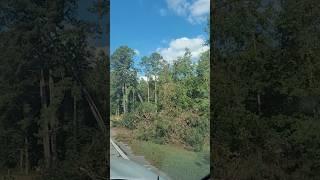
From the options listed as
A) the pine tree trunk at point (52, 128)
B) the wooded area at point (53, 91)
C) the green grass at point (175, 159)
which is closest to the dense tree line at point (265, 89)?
the green grass at point (175, 159)

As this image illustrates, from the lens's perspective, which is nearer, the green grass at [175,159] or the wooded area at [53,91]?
the wooded area at [53,91]

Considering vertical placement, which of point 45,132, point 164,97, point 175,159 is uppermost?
point 164,97

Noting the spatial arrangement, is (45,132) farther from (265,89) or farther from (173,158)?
(265,89)

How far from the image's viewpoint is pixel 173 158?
403 centimetres

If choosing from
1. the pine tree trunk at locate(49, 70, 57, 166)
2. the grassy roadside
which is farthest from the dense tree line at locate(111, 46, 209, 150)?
the pine tree trunk at locate(49, 70, 57, 166)

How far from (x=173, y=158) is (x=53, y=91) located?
48.2 inches

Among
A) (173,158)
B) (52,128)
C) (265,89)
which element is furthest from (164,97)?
(52,128)

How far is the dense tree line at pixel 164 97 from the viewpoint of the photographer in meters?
3.99

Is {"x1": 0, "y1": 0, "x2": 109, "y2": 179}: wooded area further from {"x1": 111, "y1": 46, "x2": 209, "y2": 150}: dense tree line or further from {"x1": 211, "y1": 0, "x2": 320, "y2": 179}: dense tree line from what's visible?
{"x1": 211, "y1": 0, "x2": 320, "y2": 179}: dense tree line

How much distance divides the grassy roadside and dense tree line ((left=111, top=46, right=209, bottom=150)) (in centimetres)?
6

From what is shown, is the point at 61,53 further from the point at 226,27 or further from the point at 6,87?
the point at 226,27

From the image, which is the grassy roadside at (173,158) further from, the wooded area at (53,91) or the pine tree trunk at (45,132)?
the pine tree trunk at (45,132)

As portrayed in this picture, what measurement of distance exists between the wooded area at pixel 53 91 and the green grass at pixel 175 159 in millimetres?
367

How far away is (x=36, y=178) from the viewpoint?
3.89 meters
